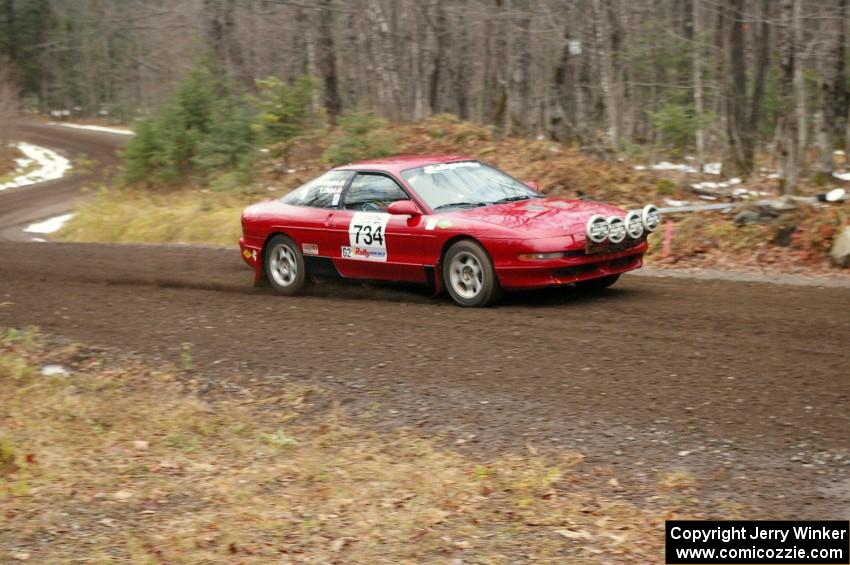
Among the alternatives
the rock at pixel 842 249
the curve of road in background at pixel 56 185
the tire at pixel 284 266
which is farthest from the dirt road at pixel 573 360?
the curve of road in background at pixel 56 185

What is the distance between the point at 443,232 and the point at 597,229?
1.49m

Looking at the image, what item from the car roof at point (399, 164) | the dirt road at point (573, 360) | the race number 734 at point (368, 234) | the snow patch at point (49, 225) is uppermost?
the car roof at point (399, 164)

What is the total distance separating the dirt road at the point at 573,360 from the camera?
5.55 m

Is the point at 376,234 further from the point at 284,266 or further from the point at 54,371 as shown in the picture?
the point at 54,371

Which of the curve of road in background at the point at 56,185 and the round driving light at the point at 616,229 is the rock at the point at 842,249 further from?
the curve of road in background at the point at 56,185

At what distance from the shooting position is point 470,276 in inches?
381

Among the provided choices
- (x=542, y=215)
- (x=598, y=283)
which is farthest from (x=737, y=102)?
(x=542, y=215)

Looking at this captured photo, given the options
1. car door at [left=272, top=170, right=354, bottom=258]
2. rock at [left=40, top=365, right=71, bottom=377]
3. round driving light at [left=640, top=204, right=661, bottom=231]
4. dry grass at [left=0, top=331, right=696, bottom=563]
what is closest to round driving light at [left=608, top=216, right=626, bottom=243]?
round driving light at [left=640, top=204, right=661, bottom=231]

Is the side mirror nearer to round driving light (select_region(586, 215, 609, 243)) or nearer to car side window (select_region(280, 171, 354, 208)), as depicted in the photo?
car side window (select_region(280, 171, 354, 208))

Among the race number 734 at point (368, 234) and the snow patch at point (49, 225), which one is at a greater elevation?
the race number 734 at point (368, 234)

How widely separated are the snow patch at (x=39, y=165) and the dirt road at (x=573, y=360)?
24.7 metres

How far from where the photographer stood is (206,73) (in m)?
24.4

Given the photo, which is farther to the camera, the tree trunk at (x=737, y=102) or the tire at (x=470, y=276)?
the tree trunk at (x=737, y=102)

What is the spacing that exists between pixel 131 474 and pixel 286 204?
589 centimetres
